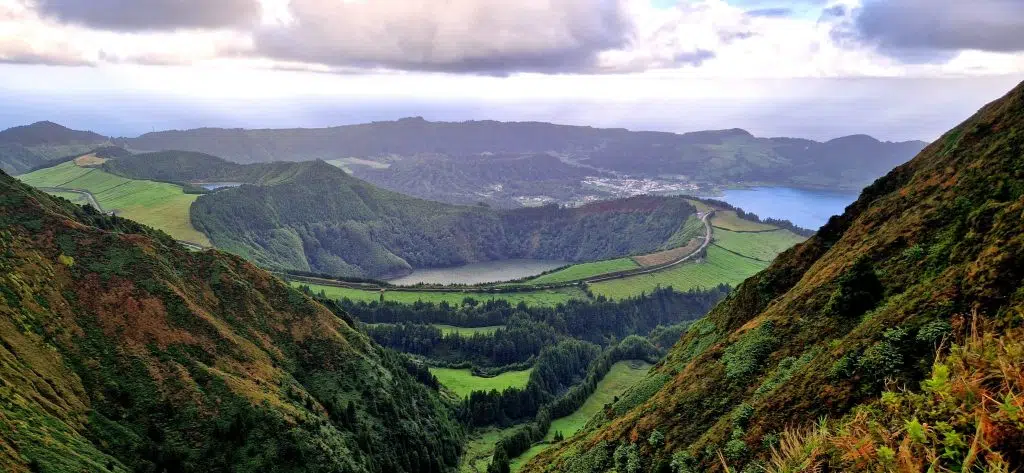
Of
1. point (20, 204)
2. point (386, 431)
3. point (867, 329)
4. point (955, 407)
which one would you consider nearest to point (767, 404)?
point (867, 329)

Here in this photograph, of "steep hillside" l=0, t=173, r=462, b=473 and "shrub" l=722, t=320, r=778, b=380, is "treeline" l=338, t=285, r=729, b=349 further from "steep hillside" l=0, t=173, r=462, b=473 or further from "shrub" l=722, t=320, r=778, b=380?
"shrub" l=722, t=320, r=778, b=380

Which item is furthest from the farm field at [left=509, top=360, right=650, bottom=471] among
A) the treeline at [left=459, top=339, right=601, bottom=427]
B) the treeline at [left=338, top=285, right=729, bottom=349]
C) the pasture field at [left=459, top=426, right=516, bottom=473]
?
the treeline at [left=338, top=285, right=729, bottom=349]

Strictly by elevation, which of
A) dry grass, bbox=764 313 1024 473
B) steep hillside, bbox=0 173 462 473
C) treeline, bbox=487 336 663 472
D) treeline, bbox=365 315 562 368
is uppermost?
dry grass, bbox=764 313 1024 473

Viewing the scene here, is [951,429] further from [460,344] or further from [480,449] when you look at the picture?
[460,344]

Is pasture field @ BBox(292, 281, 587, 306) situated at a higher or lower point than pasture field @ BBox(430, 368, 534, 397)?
higher

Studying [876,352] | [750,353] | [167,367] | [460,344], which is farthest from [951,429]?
[460,344]
